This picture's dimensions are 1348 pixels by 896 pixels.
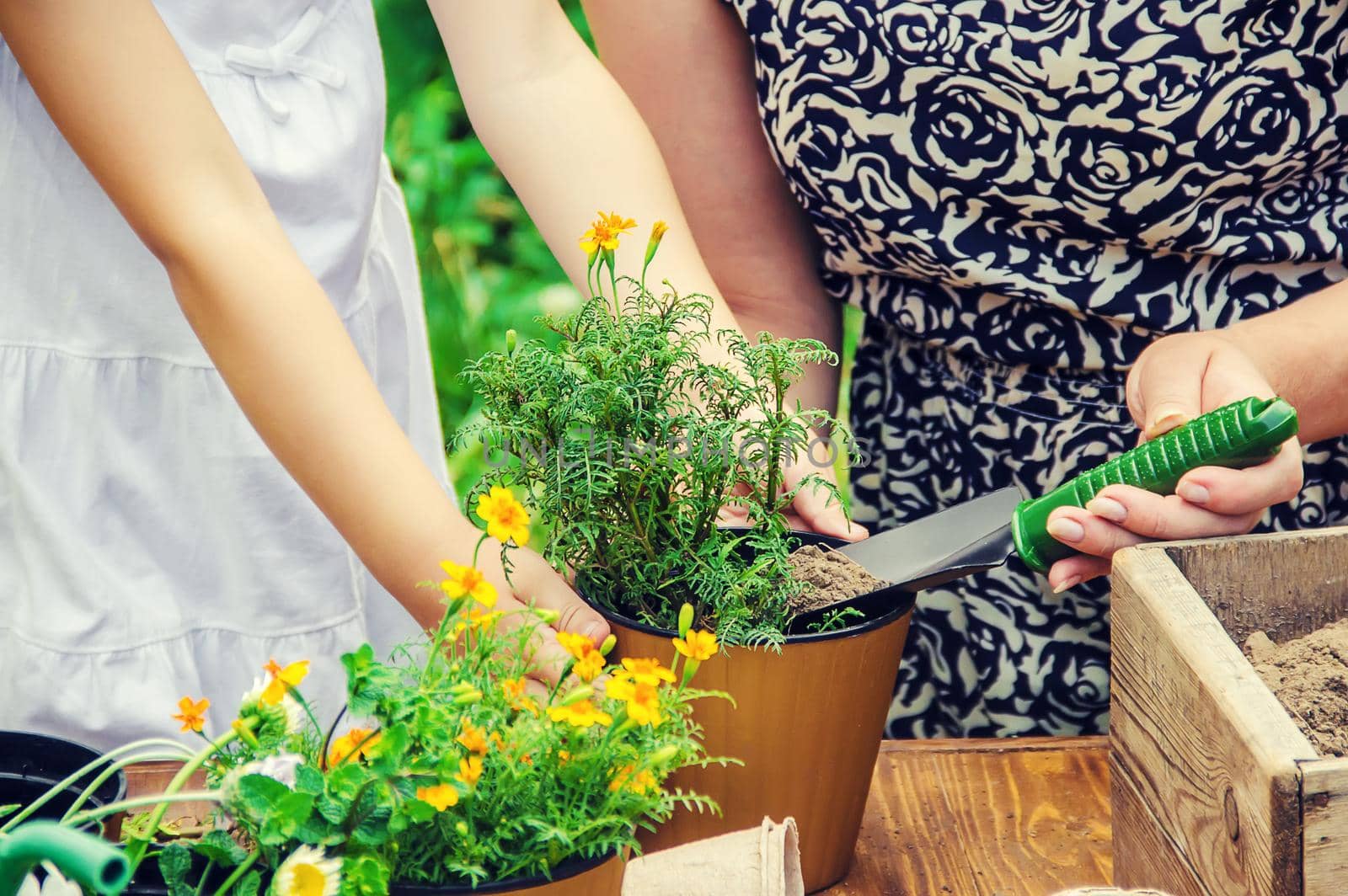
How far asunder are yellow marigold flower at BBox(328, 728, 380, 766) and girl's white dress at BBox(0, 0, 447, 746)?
482 mm

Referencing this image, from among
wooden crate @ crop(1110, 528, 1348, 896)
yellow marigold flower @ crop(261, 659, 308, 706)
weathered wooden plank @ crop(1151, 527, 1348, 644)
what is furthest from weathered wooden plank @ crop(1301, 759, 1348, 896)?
yellow marigold flower @ crop(261, 659, 308, 706)

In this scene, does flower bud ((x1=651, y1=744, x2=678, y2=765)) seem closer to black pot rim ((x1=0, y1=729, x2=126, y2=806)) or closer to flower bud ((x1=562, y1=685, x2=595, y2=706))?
flower bud ((x1=562, y1=685, x2=595, y2=706))

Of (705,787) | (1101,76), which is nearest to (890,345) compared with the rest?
(1101,76)

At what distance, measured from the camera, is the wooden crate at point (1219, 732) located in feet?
1.61

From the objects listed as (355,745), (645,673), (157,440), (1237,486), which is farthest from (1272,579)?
(157,440)

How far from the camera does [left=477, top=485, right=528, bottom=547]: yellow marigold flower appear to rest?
56cm

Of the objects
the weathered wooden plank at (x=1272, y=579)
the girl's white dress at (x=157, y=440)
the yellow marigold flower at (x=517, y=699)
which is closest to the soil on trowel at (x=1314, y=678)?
the weathered wooden plank at (x=1272, y=579)

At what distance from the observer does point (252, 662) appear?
98cm

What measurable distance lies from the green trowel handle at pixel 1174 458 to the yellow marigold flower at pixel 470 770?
0.38 m

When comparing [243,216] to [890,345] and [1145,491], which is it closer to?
[1145,491]

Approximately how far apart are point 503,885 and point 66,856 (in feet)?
0.58

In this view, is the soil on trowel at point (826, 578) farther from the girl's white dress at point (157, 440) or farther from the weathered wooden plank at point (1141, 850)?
the girl's white dress at point (157, 440)

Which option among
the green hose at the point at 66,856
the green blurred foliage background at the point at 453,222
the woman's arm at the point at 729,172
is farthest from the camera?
the green blurred foliage background at the point at 453,222

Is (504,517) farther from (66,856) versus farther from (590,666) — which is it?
(66,856)
